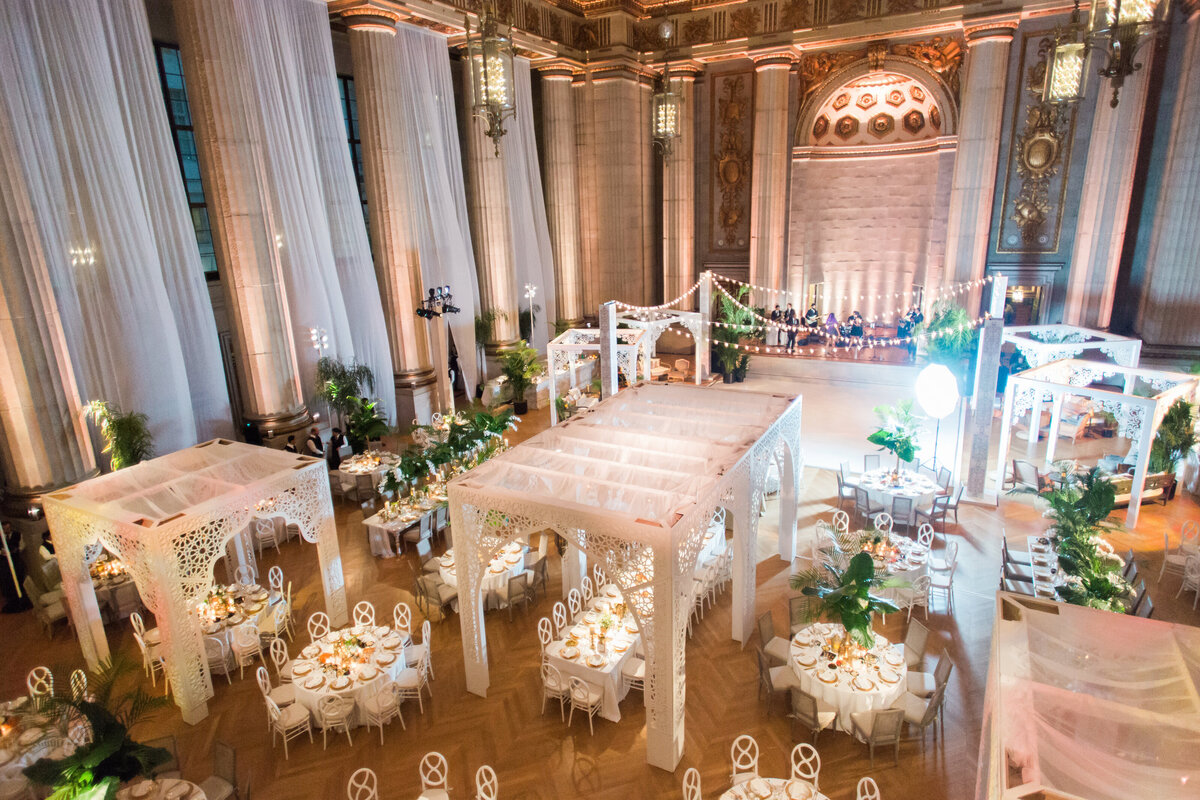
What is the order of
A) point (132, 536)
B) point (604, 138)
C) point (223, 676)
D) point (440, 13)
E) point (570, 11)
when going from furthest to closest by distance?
point (604, 138)
point (570, 11)
point (440, 13)
point (223, 676)
point (132, 536)

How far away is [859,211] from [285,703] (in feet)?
58.7

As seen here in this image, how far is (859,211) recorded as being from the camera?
62.1 feet

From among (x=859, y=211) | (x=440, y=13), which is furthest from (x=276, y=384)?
(x=859, y=211)

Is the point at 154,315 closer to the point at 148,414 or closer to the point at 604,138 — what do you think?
the point at 148,414

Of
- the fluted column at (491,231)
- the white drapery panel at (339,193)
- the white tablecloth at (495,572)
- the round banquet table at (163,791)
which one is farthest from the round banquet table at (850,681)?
the fluted column at (491,231)

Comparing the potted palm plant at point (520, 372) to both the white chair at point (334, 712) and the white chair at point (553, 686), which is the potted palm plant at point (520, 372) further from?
the white chair at point (334, 712)

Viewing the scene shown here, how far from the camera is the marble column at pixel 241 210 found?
369 inches

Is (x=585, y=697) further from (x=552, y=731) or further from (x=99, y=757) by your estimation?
(x=99, y=757)

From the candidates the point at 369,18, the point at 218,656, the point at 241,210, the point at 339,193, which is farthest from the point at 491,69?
the point at 218,656

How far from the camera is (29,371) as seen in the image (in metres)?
7.86

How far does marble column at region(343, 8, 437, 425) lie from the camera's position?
11984 millimetres

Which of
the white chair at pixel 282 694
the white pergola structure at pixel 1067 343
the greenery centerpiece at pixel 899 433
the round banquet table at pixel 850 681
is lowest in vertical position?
the white chair at pixel 282 694

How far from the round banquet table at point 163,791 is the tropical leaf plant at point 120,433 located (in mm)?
4728

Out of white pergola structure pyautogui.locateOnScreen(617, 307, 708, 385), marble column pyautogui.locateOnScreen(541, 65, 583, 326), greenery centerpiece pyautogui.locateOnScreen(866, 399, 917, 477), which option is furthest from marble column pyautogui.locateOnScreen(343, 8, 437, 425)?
greenery centerpiece pyautogui.locateOnScreen(866, 399, 917, 477)
